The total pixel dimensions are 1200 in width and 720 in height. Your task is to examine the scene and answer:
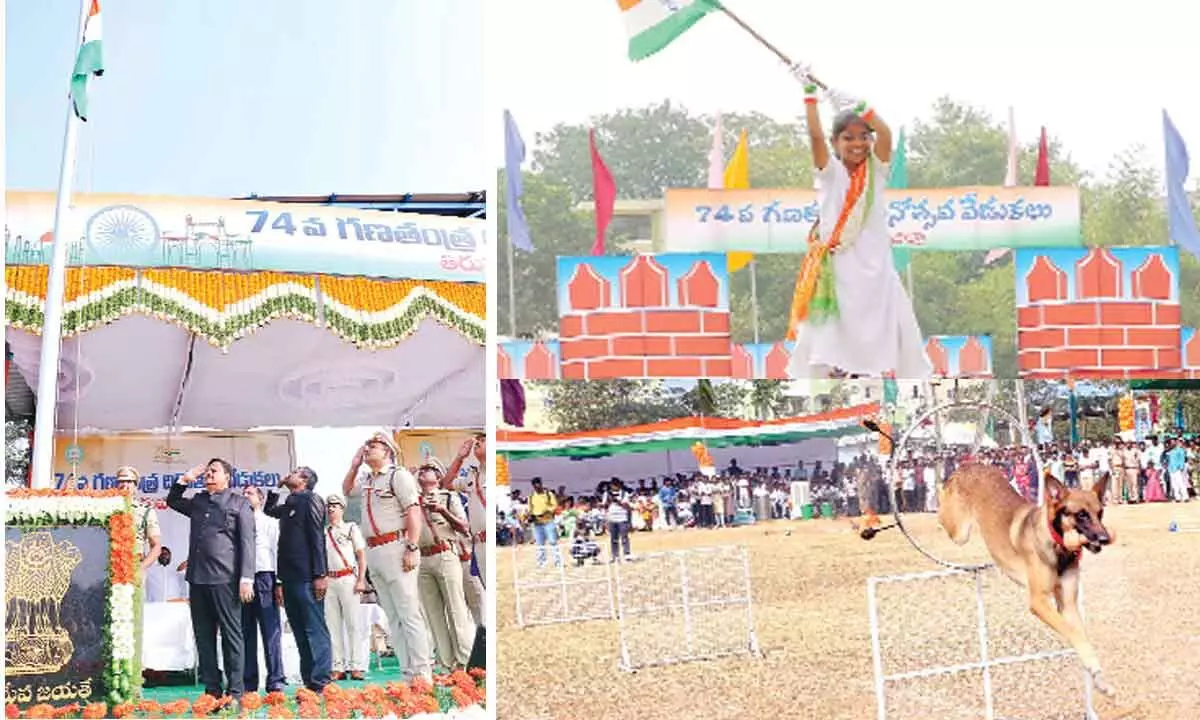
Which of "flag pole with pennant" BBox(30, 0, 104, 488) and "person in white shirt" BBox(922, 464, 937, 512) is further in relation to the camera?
"flag pole with pennant" BBox(30, 0, 104, 488)

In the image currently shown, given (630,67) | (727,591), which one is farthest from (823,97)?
(727,591)

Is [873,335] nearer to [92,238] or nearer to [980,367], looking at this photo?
[980,367]

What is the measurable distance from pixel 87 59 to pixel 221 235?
68 centimetres

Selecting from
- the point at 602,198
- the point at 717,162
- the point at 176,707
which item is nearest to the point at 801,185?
the point at 717,162

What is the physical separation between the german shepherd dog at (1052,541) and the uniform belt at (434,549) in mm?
1660

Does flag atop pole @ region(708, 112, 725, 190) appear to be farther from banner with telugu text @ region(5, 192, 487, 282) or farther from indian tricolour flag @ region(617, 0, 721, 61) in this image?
banner with telugu text @ region(5, 192, 487, 282)

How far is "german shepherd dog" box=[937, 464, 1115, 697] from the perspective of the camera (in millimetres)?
5977

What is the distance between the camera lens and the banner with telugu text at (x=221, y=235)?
6.19 metres

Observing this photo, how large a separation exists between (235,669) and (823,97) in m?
2.51

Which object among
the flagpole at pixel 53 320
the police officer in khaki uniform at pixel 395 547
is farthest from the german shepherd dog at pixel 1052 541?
the flagpole at pixel 53 320

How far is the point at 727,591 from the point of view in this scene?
6035 millimetres

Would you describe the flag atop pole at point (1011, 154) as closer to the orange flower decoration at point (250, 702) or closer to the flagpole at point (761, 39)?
the flagpole at point (761, 39)

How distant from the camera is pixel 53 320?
242 inches

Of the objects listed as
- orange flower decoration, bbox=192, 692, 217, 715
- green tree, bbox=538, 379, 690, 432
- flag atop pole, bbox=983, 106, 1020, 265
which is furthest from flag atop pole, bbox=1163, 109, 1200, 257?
orange flower decoration, bbox=192, 692, 217, 715
